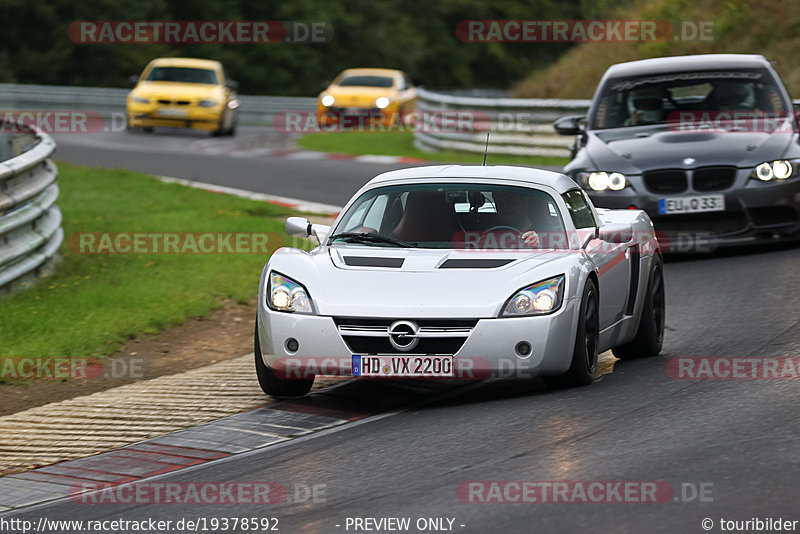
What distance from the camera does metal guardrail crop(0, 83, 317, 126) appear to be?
126 ft

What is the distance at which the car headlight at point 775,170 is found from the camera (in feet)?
41.9

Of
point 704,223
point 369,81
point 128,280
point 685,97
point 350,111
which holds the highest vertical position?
point 685,97

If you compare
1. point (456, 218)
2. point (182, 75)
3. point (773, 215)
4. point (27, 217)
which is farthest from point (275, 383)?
point (182, 75)

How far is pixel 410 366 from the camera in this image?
7664 millimetres

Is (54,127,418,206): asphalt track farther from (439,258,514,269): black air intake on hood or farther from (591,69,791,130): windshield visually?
(439,258,514,269): black air intake on hood

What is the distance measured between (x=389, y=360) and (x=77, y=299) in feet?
15.3

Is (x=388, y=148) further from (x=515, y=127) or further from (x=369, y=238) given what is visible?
(x=369, y=238)

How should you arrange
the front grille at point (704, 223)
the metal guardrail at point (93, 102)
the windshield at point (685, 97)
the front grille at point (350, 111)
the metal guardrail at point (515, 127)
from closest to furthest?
the front grille at point (704, 223)
the windshield at point (685, 97)
the metal guardrail at point (515, 127)
the front grille at point (350, 111)
the metal guardrail at point (93, 102)

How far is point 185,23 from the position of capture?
55312 mm

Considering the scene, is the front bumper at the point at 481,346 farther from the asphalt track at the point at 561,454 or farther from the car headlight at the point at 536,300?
the asphalt track at the point at 561,454

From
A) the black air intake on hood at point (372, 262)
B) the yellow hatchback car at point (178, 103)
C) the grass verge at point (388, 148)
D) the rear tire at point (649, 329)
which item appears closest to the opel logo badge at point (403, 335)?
the black air intake on hood at point (372, 262)

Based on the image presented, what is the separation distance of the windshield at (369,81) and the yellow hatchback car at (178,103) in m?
3.93

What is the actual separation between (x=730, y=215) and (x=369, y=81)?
78.9 ft

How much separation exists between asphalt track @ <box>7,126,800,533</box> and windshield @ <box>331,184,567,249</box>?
34.6 inches
